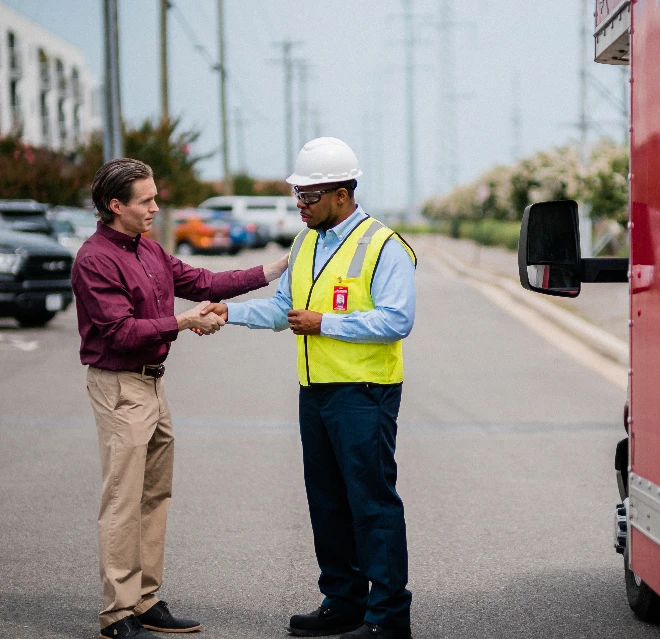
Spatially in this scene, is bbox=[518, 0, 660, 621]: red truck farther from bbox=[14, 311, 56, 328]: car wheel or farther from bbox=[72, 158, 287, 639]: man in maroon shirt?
bbox=[14, 311, 56, 328]: car wheel

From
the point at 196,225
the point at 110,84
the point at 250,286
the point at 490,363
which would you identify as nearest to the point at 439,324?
the point at 490,363

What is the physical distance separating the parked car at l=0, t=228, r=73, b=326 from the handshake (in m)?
12.8

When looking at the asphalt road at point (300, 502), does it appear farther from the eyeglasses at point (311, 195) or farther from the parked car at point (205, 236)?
the parked car at point (205, 236)

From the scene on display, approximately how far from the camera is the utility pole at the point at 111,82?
2234cm

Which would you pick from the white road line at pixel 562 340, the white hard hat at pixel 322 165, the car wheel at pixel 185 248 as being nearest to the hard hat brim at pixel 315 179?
the white hard hat at pixel 322 165

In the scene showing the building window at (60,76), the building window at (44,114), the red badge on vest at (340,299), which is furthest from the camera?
the building window at (60,76)

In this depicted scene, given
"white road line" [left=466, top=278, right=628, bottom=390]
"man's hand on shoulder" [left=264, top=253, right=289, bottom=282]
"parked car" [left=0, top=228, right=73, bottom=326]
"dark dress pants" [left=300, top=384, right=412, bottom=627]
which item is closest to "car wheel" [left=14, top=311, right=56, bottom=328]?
"parked car" [left=0, top=228, right=73, bottom=326]

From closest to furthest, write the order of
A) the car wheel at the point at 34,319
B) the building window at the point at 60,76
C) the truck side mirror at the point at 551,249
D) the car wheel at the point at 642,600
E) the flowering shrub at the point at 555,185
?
1. the truck side mirror at the point at 551,249
2. the car wheel at the point at 642,600
3. the car wheel at the point at 34,319
4. the flowering shrub at the point at 555,185
5. the building window at the point at 60,76

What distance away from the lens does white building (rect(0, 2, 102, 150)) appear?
8038cm

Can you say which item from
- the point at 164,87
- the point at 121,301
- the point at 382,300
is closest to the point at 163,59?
the point at 164,87

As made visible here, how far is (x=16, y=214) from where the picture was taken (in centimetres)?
2203

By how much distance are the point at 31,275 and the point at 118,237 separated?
1296 cm

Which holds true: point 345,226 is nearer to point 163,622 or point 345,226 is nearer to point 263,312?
point 263,312

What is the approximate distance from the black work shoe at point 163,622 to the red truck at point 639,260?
6.15 ft
